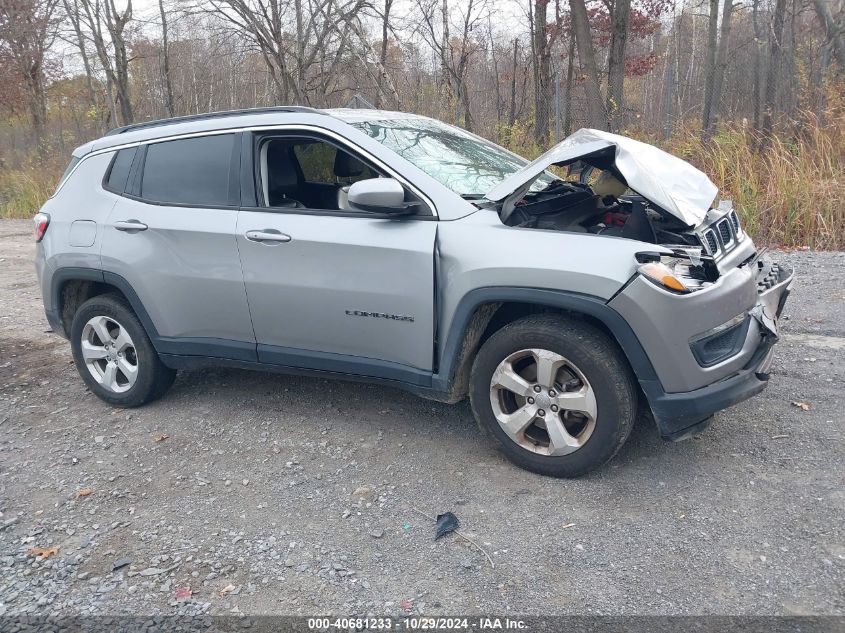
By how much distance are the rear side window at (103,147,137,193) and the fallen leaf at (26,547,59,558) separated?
2.30 metres

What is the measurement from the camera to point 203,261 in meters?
4.22

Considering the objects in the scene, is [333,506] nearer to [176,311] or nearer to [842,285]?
[176,311]

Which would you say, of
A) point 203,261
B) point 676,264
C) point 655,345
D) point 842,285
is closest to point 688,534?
point 655,345

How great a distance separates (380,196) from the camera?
11.8 ft

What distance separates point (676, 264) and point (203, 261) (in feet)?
8.67

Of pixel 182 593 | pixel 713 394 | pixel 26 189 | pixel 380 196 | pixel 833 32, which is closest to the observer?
pixel 182 593

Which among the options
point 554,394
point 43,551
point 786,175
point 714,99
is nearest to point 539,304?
point 554,394

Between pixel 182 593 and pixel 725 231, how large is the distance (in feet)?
10.6

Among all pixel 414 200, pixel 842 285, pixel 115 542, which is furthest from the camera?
pixel 842 285

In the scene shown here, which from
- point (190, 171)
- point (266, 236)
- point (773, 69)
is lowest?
point (266, 236)

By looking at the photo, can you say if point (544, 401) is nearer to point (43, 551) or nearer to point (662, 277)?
point (662, 277)

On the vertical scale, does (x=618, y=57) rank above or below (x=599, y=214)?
above

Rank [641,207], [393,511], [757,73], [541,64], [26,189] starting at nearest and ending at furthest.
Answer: [393,511] < [641,207] < [757,73] < [541,64] < [26,189]

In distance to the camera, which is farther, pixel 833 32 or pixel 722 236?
pixel 833 32
